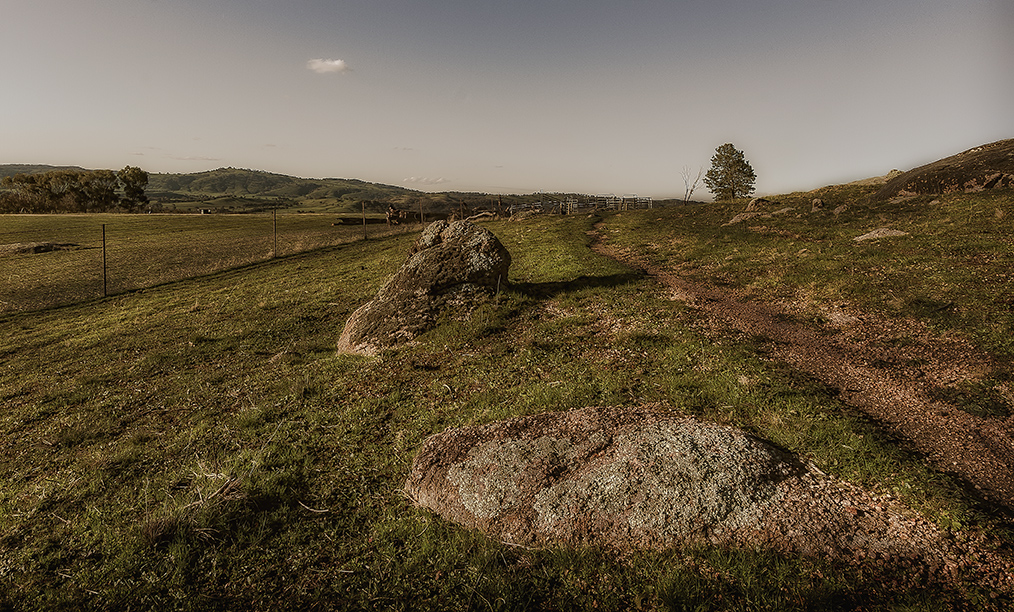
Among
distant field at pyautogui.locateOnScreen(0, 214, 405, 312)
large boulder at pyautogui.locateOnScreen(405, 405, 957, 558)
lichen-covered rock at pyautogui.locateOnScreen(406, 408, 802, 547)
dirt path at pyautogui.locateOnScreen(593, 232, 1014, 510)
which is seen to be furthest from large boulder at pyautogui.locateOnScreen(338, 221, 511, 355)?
distant field at pyautogui.locateOnScreen(0, 214, 405, 312)

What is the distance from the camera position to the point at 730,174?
81.2 metres

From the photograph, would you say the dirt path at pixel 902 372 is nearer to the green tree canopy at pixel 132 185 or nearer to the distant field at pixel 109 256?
the distant field at pixel 109 256

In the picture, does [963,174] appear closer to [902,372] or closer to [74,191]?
[902,372]

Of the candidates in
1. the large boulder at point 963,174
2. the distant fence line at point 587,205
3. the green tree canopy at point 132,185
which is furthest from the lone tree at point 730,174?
the green tree canopy at point 132,185

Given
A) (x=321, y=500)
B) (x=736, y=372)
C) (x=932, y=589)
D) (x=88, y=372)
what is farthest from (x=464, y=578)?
(x=88, y=372)

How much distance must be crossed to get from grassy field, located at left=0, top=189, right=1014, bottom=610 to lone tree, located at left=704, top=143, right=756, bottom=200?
218ft

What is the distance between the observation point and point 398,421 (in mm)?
9180

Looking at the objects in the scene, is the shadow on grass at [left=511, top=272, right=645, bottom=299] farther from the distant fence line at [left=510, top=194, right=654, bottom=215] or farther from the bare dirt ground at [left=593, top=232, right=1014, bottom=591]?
the distant fence line at [left=510, top=194, right=654, bottom=215]

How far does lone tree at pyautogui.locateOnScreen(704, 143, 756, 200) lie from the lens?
80.6 metres

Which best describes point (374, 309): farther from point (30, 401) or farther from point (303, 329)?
point (30, 401)

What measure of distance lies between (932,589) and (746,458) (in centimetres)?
213

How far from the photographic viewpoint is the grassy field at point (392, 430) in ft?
16.3

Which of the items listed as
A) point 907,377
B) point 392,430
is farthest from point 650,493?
point 907,377

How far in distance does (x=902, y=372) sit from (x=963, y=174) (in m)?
28.4
